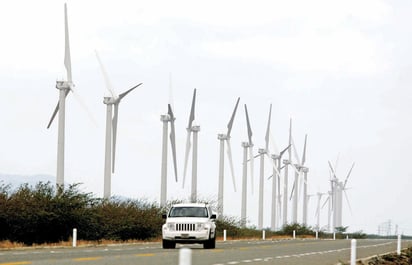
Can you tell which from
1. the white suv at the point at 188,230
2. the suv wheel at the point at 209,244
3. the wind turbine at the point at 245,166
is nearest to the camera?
the white suv at the point at 188,230

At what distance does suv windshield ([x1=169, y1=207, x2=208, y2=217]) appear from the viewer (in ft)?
119

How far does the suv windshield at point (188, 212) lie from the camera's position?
3614cm

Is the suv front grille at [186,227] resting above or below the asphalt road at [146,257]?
above

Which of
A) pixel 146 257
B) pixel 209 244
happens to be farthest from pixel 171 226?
pixel 146 257

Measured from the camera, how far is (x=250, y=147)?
84500 millimetres

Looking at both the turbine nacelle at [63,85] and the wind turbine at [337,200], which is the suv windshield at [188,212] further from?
the wind turbine at [337,200]

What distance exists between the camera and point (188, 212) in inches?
1432

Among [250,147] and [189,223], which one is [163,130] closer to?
[250,147]

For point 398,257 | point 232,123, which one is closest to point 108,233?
point 398,257

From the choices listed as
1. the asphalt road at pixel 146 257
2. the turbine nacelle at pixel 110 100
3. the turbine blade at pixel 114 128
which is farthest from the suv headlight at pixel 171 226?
the turbine nacelle at pixel 110 100

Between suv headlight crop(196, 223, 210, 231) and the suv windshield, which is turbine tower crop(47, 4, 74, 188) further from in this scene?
suv headlight crop(196, 223, 210, 231)

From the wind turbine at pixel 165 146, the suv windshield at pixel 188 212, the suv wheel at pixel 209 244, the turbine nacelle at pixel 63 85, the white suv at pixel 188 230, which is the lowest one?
the suv wheel at pixel 209 244

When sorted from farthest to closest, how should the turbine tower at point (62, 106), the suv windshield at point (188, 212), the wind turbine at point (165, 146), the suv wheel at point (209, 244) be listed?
the wind turbine at point (165, 146)
the turbine tower at point (62, 106)
the suv windshield at point (188, 212)
the suv wheel at point (209, 244)

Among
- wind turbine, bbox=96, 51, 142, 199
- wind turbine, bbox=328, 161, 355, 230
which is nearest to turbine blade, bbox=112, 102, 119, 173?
wind turbine, bbox=96, 51, 142, 199
